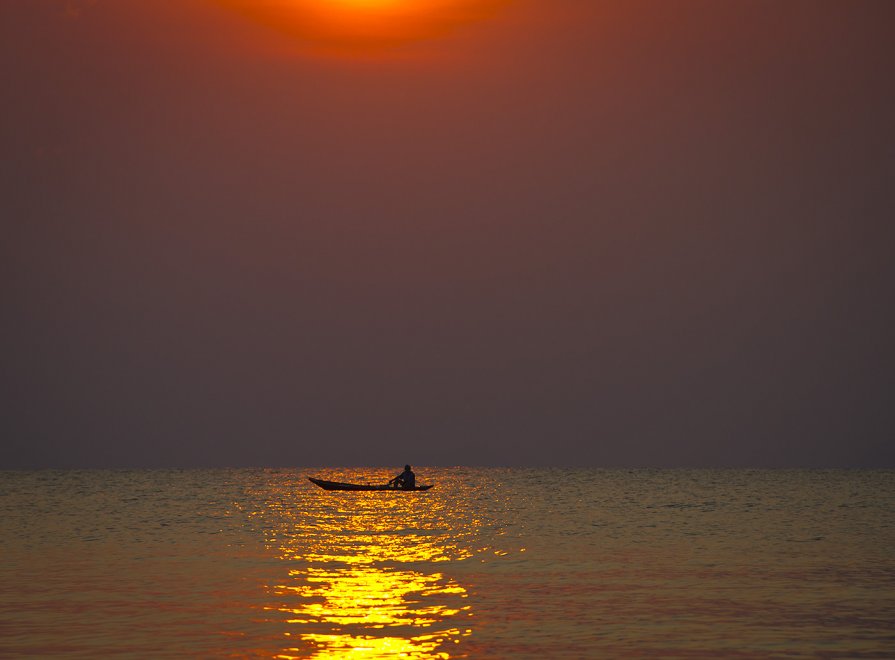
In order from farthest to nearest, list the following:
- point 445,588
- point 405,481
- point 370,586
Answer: point 405,481 < point 370,586 < point 445,588

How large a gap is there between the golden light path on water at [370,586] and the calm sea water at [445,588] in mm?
94

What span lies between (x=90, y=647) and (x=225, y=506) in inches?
2039

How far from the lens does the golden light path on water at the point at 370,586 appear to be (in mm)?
21750

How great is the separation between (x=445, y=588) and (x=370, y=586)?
2003mm

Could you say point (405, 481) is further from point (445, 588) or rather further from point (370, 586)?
point (445, 588)

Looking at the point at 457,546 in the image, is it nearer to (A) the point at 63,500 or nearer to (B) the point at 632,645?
(B) the point at 632,645

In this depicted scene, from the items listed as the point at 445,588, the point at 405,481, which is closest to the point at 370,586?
the point at 445,588

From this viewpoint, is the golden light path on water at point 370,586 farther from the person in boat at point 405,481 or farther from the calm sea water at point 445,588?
the person in boat at point 405,481

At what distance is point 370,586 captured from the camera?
97.2 ft

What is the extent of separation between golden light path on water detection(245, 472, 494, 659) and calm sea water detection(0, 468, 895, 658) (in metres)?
0.09

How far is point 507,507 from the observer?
238 feet

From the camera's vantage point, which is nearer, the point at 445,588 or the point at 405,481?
the point at 445,588

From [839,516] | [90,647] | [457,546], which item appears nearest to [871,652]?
[90,647]

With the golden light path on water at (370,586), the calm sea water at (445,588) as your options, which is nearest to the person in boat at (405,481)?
the golden light path on water at (370,586)
